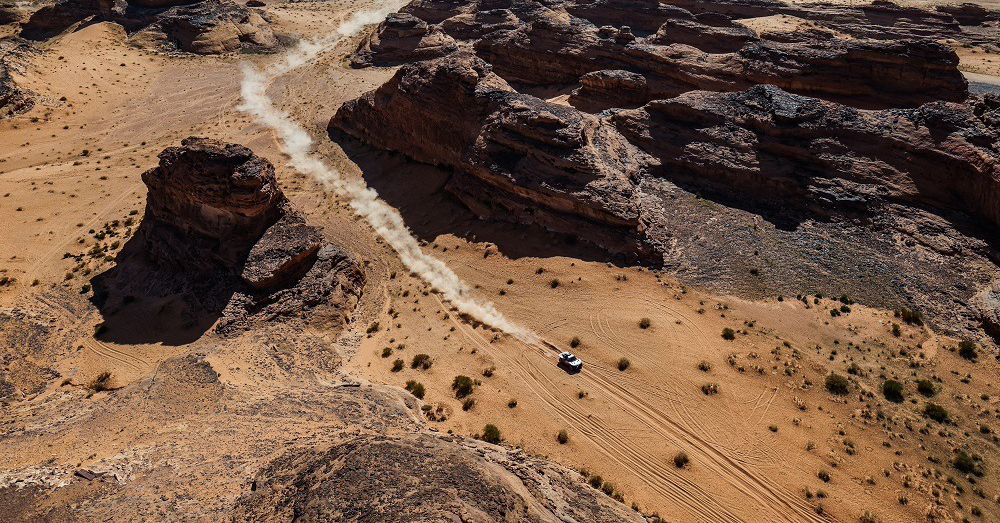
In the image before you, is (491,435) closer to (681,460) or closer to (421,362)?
(421,362)

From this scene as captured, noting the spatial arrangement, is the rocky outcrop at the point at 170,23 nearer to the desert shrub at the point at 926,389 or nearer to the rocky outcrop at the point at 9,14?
the rocky outcrop at the point at 9,14

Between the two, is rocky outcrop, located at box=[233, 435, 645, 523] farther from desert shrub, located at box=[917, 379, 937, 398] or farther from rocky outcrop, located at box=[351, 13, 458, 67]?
rocky outcrop, located at box=[351, 13, 458, 67]

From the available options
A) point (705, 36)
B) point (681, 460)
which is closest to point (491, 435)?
point (681, 460)

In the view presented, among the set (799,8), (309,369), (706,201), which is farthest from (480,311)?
(799,8)

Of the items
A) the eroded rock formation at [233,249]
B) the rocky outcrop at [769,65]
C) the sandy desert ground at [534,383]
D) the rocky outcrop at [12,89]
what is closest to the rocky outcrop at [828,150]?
the rocky outcrop at [769,65]

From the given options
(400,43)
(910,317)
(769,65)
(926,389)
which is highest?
(769,65)

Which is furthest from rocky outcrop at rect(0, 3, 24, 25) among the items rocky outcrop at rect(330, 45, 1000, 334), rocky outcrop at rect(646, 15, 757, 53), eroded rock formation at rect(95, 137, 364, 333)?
rocky outcrop at rect(646, 15, 757, 53)
